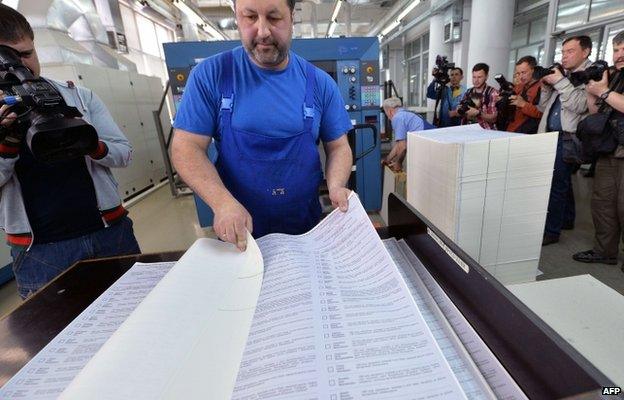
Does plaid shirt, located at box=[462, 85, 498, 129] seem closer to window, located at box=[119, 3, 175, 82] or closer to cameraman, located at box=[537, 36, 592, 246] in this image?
cameraman, located at box=[537, 36, 592, 246]

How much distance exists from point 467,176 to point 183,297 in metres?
1.10

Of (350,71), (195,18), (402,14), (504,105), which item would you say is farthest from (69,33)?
(402,14)

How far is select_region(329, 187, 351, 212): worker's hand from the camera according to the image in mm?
898

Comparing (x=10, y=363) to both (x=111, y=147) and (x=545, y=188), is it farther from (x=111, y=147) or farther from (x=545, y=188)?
(x=545, y=188)

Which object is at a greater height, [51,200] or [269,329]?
[51,200]

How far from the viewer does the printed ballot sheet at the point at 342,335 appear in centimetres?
45

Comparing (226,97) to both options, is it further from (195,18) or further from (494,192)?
(195,18)

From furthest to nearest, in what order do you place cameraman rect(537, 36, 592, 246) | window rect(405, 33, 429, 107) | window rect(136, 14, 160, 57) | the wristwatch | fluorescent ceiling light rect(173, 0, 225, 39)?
window rect(405, 33, 429, 107), window rect(136, 14, 160, 57), fluorescent ceiling light rect(173, 0, 225, 39), cameraman rect(537, 36, 592, 246), the wristwatch

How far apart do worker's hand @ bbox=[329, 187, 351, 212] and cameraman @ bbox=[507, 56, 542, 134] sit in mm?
2630

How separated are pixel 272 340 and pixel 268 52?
79 cm

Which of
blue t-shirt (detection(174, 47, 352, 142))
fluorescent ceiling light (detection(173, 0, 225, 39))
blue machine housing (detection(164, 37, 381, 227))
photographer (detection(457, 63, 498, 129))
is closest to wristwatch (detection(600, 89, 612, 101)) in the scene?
photographer (detection(457, 63, 498, 129))

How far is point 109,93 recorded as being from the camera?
4098 millimetres

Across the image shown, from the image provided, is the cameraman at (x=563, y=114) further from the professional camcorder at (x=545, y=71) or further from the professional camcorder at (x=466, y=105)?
the professional camcorder at (x=466, y=105)

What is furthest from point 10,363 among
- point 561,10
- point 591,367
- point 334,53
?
point 561,10
